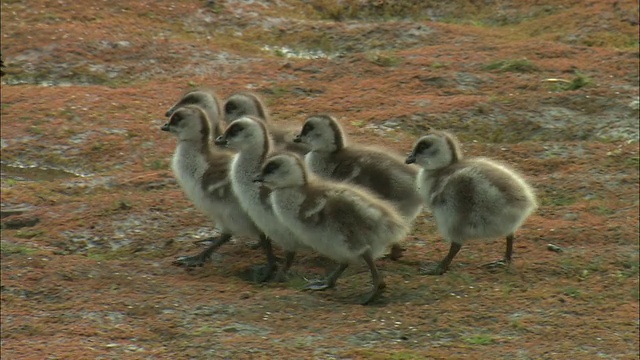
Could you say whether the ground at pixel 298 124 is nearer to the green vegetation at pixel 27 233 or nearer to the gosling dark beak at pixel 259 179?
the green vegetation at pixel 27 233

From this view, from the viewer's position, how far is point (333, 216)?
33.5ft

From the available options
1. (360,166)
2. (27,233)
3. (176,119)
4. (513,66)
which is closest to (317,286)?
(360,166)

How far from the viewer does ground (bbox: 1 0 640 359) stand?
31.6 ft

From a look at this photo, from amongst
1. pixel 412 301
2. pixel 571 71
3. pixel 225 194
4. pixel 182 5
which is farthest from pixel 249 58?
pixel 412 301

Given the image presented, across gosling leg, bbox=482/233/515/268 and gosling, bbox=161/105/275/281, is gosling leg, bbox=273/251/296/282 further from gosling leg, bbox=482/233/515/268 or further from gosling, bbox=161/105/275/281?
gosling leg, bbox=482/233/515/268

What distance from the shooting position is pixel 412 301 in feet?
33.4

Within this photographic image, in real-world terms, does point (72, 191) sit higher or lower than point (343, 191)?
lower

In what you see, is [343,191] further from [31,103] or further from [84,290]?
[31,103]

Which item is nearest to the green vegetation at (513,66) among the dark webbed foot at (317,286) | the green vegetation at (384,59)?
the green vegetation at (384,59)

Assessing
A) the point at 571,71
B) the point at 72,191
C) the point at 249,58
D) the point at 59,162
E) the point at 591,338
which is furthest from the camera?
the point at 249,58

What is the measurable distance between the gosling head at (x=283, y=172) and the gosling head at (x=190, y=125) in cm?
143

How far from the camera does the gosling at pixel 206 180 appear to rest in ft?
36.9

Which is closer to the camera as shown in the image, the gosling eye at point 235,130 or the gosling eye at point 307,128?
the gosling eye at point 235,130

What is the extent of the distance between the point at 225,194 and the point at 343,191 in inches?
56.1
